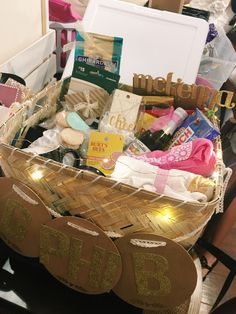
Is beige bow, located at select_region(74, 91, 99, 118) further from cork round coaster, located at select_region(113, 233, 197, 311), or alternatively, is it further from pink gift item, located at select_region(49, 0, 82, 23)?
pink gift item, located at select_region(49, 0, 82, 23)

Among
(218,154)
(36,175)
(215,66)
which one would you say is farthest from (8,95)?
(215,66)

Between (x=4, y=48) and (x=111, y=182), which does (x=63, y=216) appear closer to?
(x=111, y=182)

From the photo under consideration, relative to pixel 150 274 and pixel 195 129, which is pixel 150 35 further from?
pixel 150 274

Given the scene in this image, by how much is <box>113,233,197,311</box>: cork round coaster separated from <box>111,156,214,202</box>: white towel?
81mm

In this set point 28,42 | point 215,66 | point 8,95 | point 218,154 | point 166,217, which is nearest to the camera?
point 166,217

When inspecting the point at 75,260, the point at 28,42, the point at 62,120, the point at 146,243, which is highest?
the point at 28,42

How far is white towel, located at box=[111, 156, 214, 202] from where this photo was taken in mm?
539

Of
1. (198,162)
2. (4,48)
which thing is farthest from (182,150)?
(4,48)

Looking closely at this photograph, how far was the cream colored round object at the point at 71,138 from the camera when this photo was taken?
2.15 feet

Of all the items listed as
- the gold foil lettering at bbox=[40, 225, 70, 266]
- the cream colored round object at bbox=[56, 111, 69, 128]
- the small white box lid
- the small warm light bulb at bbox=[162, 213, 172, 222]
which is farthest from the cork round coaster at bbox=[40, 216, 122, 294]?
the small white box lid

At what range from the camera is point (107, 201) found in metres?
0.53

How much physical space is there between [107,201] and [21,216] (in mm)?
202

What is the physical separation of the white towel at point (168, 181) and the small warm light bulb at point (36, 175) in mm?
134

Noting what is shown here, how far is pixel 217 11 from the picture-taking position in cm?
146
